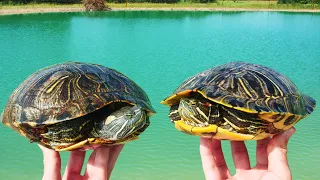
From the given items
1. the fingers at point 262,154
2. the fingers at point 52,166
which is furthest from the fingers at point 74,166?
the fingers at point 262,154

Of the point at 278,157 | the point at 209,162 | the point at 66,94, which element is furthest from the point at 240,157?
the point at 66,94

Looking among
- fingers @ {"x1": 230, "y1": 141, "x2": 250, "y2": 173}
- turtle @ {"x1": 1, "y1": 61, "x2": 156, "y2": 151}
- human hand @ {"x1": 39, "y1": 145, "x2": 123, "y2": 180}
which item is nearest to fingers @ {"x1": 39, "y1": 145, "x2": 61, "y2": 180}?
human hand @ {"x1": 39, "y1": 145, "x2": 123, "y2": 180}

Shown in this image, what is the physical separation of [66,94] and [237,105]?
3.08 ft

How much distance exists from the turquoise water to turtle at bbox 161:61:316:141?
2537 millimetres

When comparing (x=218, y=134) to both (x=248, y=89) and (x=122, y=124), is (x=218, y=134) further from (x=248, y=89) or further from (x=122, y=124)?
(x=122, y=124)

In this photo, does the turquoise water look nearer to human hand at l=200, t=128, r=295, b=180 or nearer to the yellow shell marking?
human hand at l=200, t=128, r=295, b=180

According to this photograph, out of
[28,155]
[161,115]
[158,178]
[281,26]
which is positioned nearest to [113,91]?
[158,178]

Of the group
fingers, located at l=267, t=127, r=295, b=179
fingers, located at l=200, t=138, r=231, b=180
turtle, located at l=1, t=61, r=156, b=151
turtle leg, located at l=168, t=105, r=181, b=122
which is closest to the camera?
fingers, located at l=267, t=127, r=295, b=179

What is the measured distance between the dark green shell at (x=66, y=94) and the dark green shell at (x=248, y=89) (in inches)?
13.1

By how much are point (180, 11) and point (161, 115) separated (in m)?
22.0

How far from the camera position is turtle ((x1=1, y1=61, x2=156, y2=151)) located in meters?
2.08

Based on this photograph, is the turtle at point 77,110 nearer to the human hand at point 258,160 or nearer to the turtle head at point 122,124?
the turtle head at point 122,124

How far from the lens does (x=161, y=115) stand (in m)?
6.11

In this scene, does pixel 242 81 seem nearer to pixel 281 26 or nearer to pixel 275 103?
pixel 275 103
